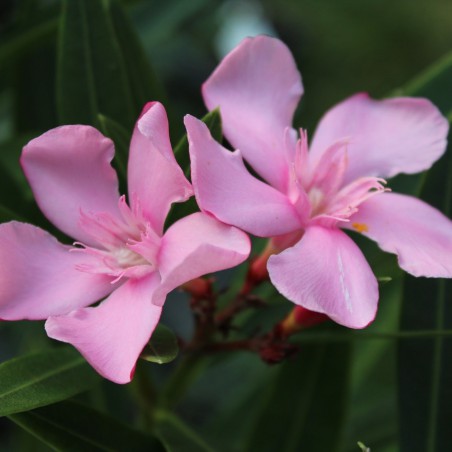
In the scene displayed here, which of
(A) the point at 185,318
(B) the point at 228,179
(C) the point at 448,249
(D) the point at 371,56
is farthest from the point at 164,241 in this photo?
(D) the point at 371,56

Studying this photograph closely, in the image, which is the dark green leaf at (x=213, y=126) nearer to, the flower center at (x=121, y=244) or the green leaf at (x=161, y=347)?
the flower center at (x=121, y=244)

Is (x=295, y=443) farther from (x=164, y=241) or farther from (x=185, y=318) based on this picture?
(x=185, y=318)

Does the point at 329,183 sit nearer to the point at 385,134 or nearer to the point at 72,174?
the point at 385,134

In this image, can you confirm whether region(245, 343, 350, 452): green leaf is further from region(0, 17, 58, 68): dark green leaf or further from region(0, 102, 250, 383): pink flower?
region(0, 17, 58, 68): dark green leaf

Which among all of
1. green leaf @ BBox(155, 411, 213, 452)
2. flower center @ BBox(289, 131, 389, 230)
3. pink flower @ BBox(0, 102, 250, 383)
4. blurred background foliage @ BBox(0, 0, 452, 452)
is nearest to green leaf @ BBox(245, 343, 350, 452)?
blurred background foliage @ BBox(0, 0, 452, 452)

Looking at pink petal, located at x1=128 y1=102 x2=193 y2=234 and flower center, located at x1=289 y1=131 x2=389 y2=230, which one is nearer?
pink petal, located at x1=128 y1=102 x2=193 y2=234
